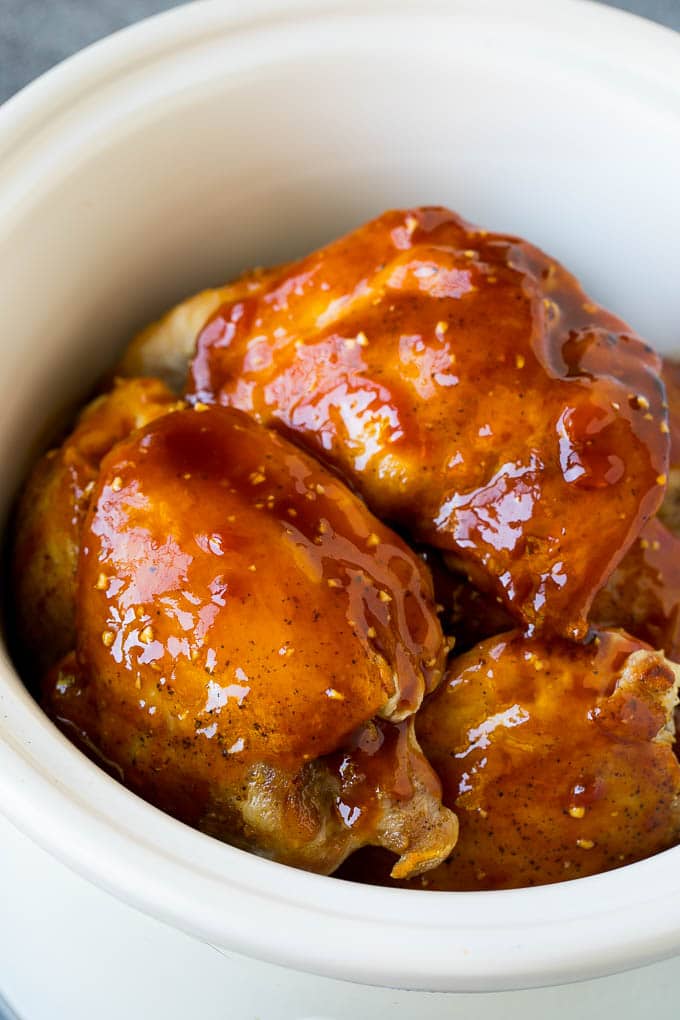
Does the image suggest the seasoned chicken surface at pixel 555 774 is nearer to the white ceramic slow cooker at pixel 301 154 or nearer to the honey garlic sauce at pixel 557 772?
the honey garlic sauce at pixel 557 772

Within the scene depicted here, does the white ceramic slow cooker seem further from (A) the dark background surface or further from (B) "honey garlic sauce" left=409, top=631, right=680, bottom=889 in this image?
(A) the dark background surface

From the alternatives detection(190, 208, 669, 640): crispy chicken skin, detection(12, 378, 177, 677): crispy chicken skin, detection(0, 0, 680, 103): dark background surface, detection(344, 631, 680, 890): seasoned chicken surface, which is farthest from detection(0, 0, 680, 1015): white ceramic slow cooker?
detection(0, 0, 680, 103): dark background surface

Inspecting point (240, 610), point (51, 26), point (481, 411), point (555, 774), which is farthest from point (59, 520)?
point (51, 26)

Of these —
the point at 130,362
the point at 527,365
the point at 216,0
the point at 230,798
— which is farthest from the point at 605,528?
the point at 216,0

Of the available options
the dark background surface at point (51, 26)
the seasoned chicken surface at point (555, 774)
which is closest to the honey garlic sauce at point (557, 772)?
the seasoned chicken surface at point (555, 774)

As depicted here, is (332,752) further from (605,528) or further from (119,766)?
(605,528)

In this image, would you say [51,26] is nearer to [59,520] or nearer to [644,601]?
[59,520]

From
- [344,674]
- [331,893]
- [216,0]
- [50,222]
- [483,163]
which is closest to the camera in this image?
[331,893]
